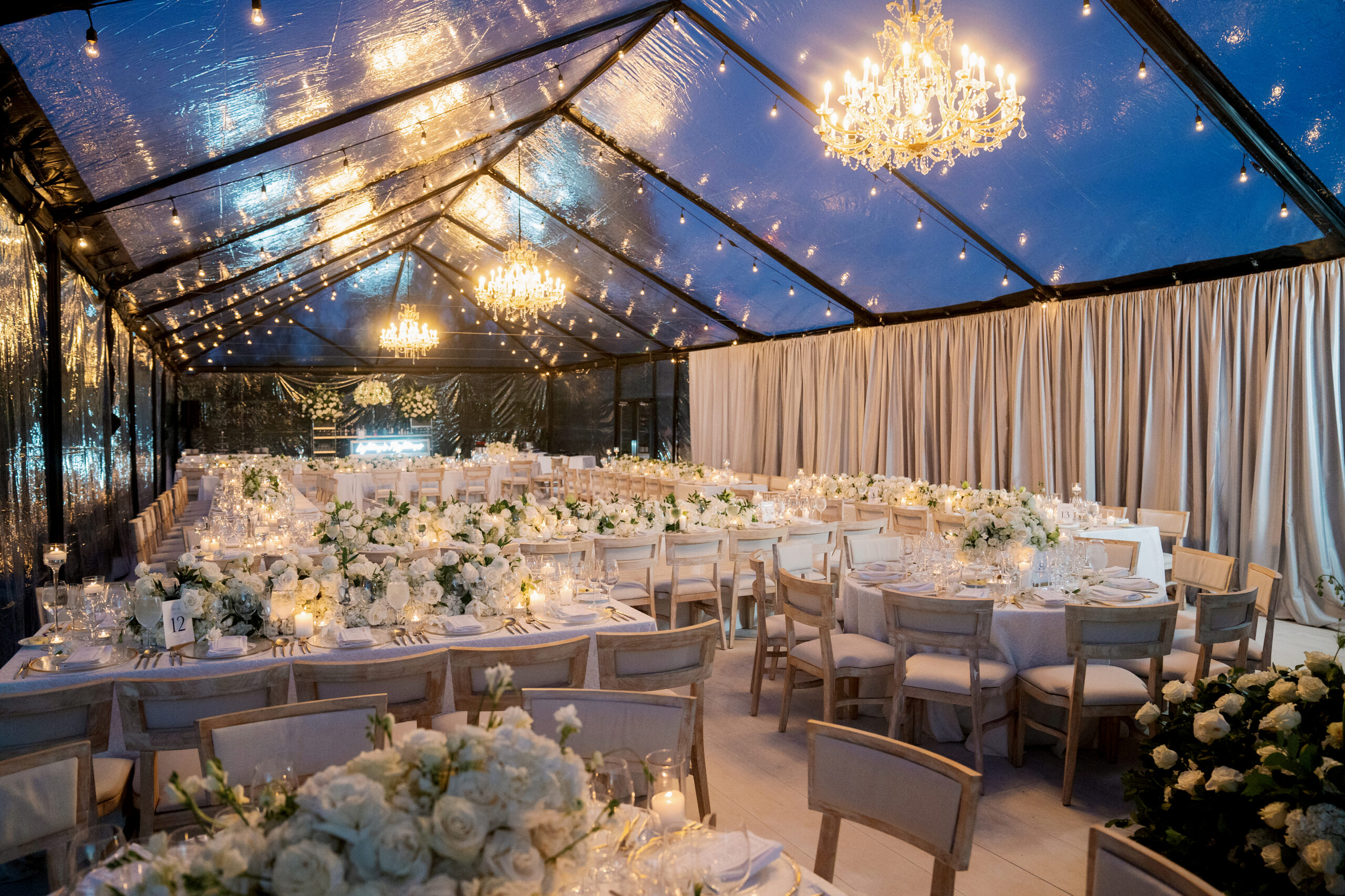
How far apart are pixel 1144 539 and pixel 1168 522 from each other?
897 millimetres

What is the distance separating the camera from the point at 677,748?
255cm

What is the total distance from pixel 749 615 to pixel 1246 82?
211 inches

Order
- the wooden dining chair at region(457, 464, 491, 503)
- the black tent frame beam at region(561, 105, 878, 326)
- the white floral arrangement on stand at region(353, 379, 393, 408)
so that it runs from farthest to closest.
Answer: the white floral arrangement on stand at region(353, 379, 393, 408) < the wooden dining chair at region(457, 464, 491, 503) < the black tent frame beam at region(561, 105, 878, 326)

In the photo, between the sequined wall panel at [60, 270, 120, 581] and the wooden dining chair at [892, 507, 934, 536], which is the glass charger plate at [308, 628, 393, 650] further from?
the wooden dining chair at [892, 507, 934, 536]

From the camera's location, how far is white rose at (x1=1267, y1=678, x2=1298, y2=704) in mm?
2348

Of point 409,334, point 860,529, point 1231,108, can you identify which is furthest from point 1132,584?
point 409,334

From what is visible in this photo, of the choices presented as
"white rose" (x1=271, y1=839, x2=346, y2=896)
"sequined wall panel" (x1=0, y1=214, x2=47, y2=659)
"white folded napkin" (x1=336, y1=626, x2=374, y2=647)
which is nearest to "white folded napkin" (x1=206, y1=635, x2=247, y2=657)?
"white folded napkin" (x1=336, y1=626, x2=374, y2=647)

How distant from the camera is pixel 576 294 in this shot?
50.1 ft

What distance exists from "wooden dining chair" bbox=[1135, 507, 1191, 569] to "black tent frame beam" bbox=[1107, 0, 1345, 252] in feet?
9.10

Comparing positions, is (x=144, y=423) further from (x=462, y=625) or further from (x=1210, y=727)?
(x=1210, y=727)

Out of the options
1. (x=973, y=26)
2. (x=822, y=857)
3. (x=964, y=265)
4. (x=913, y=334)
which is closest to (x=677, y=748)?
(x=822, y=857)

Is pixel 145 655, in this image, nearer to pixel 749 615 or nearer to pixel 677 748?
pixel 677 748

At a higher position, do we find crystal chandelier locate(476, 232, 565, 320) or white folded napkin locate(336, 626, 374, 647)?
crystal chandelier locate(476, 232, 565, 320)

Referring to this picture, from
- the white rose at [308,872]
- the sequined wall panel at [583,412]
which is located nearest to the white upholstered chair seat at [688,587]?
the white rose at [308,872]
